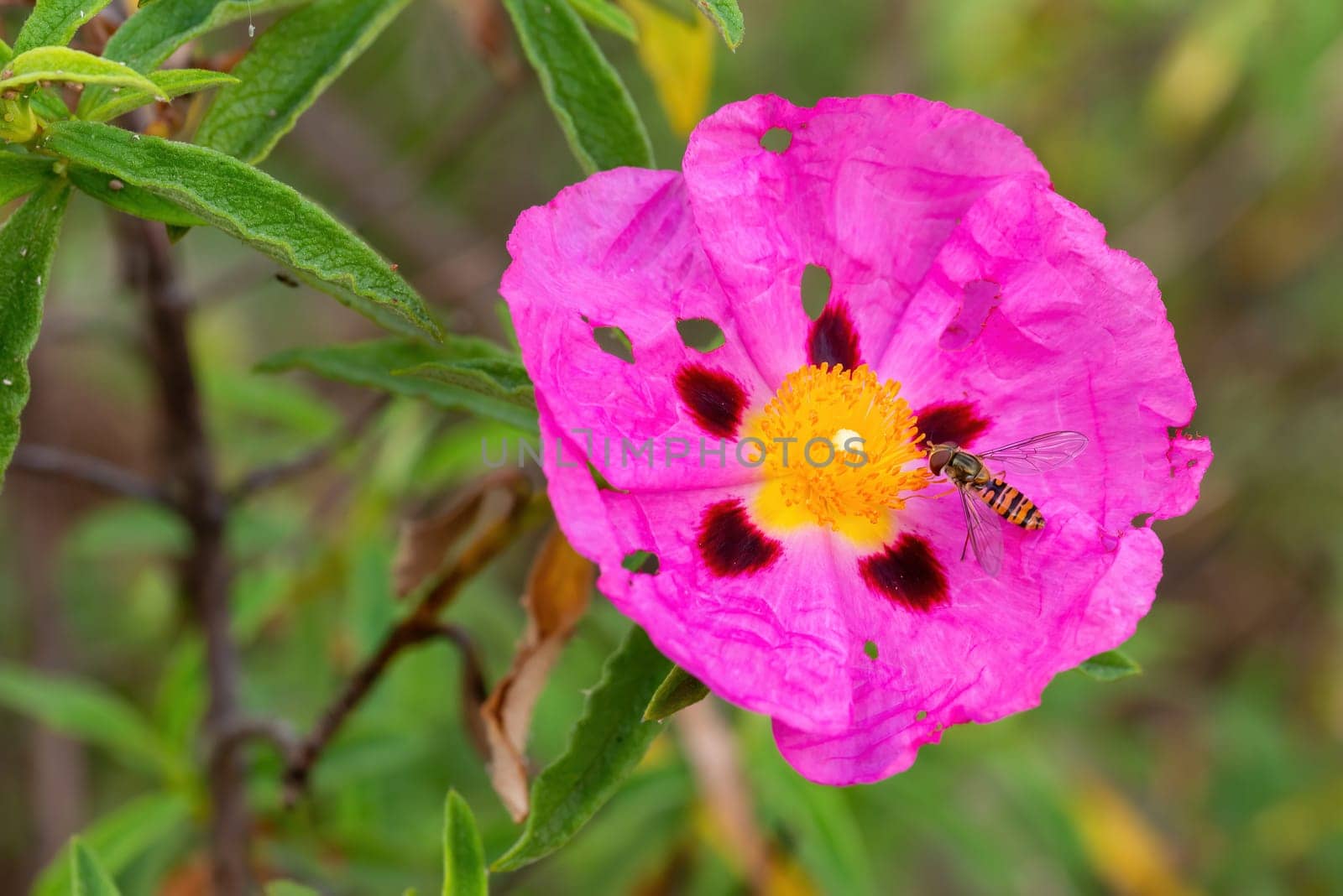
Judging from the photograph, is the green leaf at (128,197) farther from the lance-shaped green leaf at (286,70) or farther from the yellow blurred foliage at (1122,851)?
the yellow blurred foliage at (1122,851)

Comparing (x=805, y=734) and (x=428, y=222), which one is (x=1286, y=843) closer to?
(x=805, y=734)

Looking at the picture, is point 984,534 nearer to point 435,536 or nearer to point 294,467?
point 435,536

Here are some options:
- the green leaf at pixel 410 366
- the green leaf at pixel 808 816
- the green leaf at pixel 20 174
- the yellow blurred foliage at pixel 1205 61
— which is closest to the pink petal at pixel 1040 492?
the green leaf at pixel 410 366

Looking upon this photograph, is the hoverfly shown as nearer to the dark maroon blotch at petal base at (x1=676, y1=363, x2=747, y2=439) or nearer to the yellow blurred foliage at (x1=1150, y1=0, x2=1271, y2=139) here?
the dark maroon blotch at petal base at (x1=676, y1=363, x2=747, y2=439)

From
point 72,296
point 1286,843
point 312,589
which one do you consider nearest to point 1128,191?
point 1286,843

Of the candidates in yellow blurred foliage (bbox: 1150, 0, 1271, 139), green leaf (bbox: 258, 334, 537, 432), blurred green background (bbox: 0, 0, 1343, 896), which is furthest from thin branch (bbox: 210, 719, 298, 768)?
yellow blurred foliage (bbox: 1150, 0, 1271, 139)

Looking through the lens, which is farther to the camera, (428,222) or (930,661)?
(428,222)
